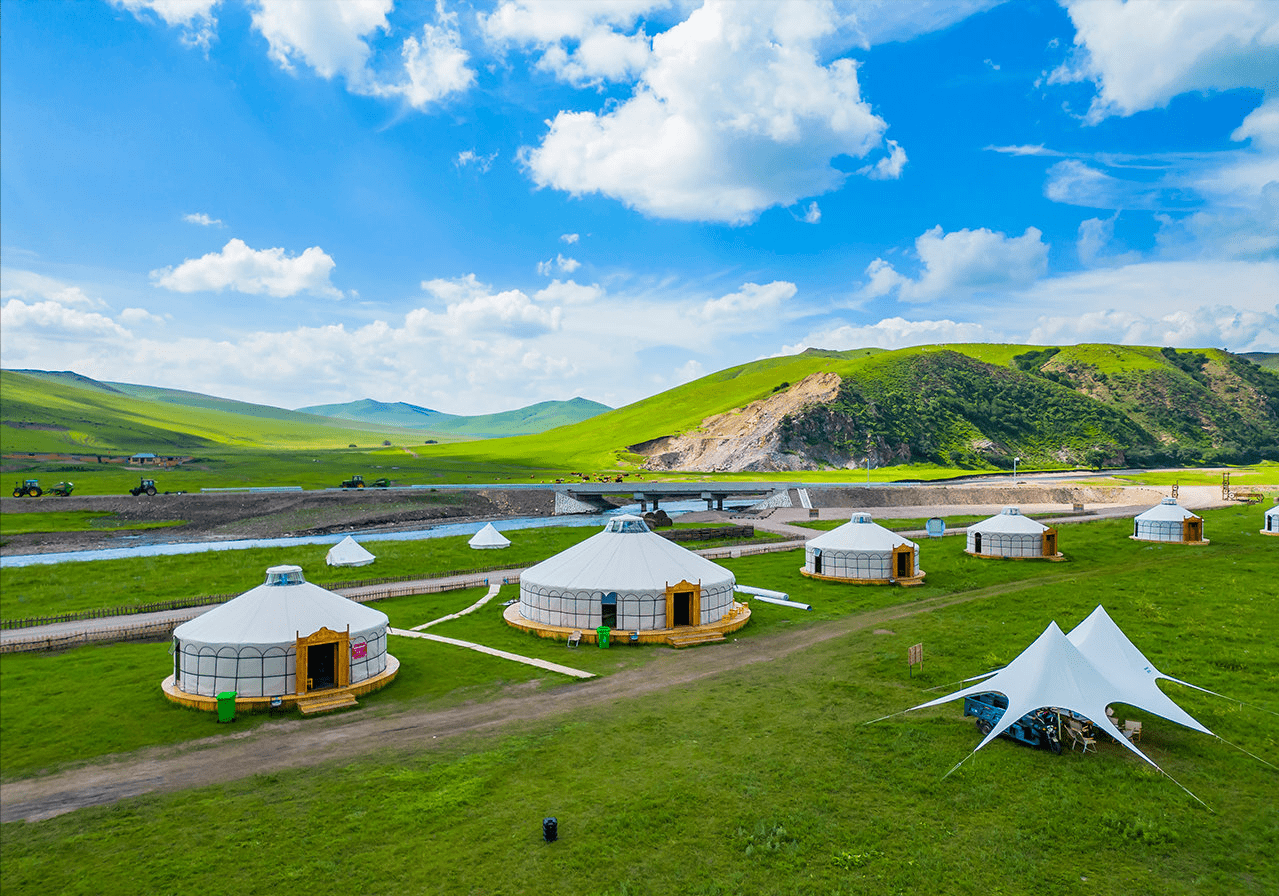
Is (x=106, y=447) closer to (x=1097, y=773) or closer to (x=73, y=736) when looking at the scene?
(x=73, y=736)

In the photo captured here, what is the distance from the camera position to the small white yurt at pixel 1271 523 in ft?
194

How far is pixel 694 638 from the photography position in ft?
98.8

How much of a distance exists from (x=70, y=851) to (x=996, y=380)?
211580 millimetres

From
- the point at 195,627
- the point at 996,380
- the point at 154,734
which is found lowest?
the point at 154,734

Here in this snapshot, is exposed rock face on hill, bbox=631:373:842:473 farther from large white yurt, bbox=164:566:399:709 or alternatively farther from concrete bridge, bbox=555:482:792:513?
large white yurt, bbox=164:566:399:709

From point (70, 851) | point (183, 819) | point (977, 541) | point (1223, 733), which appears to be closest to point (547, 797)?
point (183, 819)

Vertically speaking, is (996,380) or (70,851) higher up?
(996,380)

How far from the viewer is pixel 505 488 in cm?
10269

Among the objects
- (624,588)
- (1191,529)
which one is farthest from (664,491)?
(624,588)

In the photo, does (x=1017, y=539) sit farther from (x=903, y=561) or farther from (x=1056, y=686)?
(x=1056, y=686)

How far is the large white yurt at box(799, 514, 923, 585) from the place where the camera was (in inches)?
1666

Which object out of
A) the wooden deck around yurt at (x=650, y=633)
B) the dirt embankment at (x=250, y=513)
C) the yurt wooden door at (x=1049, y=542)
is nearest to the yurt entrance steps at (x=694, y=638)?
the wooden deck around yurt at (x=650, y=633)

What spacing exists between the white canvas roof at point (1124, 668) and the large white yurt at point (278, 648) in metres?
23.5

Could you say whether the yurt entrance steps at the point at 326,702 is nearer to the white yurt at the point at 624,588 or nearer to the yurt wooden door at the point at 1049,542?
the white yurt at the point at 624,588
